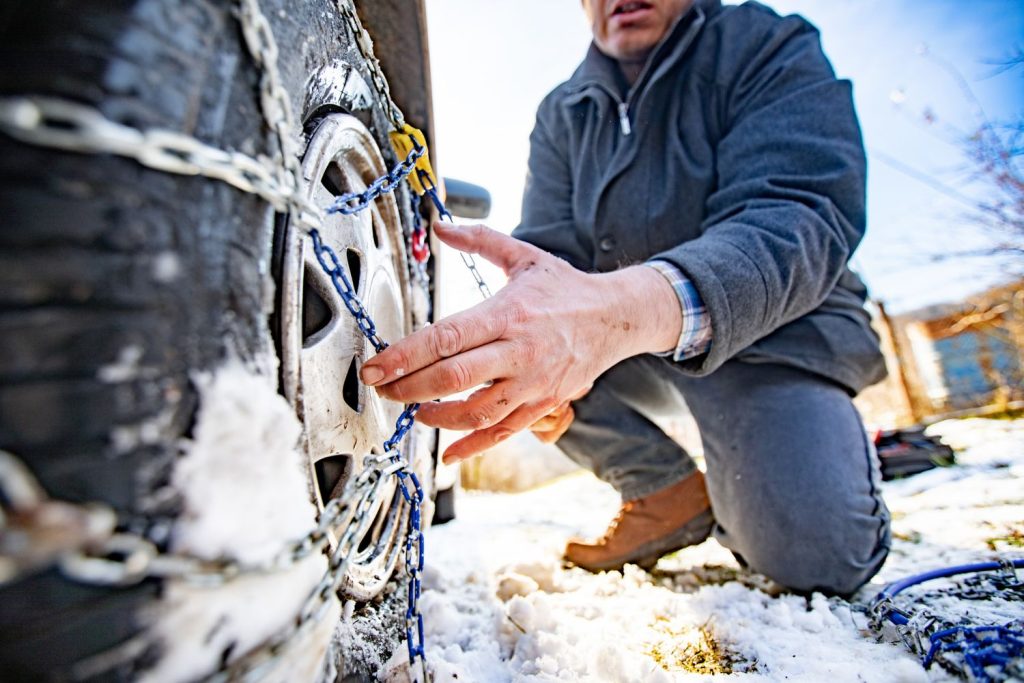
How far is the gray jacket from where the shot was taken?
3.35 ft

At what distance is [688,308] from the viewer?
0.94m

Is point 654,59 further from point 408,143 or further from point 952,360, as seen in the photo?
point 952,360

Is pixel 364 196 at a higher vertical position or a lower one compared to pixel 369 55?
lower

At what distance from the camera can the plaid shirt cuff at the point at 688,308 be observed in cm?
93

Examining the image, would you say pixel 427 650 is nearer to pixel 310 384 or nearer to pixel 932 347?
pixel 310 384

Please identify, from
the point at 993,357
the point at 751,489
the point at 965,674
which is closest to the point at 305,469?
the point at 965,674

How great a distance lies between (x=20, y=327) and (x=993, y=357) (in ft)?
31.4

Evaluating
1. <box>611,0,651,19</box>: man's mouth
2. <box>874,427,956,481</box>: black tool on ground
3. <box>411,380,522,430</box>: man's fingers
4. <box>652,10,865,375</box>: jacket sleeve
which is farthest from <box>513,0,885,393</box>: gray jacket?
<box>874,427,956,481</box>: black tool on ground

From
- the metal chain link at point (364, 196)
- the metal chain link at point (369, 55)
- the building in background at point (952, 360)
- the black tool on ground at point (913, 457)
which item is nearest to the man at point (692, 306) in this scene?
the metal chain link at point (364, 196)

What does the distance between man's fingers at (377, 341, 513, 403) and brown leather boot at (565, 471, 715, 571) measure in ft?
3.04

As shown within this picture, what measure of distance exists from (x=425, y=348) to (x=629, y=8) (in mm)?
1393

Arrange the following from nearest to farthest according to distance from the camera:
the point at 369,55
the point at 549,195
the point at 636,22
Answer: the point at 369,55, the point at 636,22, the point at 549,195

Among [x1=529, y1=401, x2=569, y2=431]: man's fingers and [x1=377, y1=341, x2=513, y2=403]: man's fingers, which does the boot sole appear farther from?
[x1=377, y1=341, x2=513, y2=403]: man's fingers

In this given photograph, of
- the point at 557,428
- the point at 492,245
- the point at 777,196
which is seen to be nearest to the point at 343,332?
the point at 492,245
